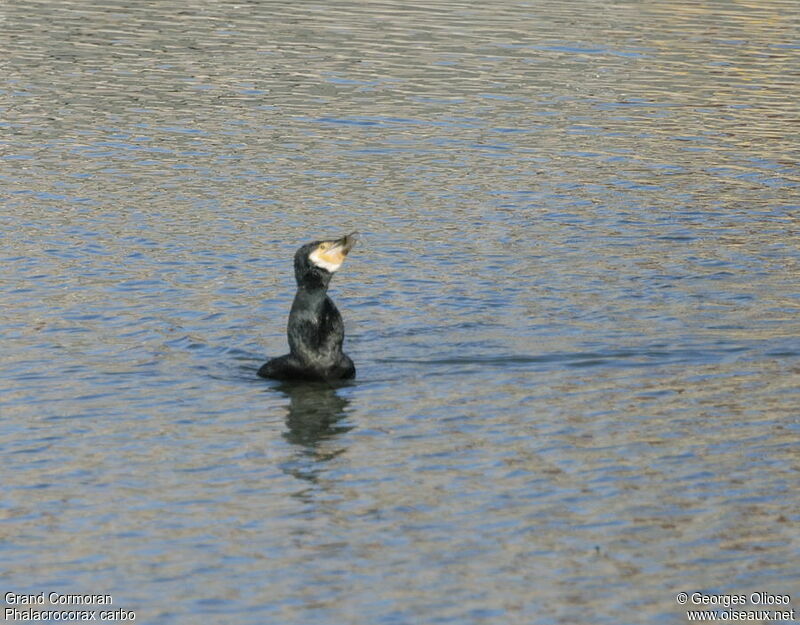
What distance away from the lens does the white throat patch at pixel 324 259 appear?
574 inches

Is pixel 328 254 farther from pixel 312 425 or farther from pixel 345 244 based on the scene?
pixel 312 425

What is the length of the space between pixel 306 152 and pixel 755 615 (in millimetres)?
16601

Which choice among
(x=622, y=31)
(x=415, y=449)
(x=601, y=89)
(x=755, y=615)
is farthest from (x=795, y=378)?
(x=622, y=31)

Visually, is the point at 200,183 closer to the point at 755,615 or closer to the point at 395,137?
the point at 395,137

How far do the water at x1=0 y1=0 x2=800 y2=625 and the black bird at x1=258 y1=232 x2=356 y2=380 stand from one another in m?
0.32

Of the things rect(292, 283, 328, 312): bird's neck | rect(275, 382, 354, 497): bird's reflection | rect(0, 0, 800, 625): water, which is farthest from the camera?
rect(292, 283, 328, 312): bird's neck

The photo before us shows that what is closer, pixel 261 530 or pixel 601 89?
pixel 261 530

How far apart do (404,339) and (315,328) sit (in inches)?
65.7

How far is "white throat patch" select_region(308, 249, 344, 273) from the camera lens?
47.8 ft

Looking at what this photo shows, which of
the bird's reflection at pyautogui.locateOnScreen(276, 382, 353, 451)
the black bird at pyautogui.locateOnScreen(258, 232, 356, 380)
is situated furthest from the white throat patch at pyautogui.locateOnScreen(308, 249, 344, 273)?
the bird's reflection at pyautogui.locateOnScreen(276, 382, 353, 451)

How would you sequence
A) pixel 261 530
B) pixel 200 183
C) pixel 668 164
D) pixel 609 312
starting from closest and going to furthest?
1. pixel 261 530
2. pixel 609 312
3. pixel 200 183
4. pixel 668 164

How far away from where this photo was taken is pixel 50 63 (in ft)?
105

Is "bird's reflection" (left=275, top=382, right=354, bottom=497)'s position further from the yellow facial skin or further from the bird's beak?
the bird's beak

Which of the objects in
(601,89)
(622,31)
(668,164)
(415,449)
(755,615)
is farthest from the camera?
(622,31)
